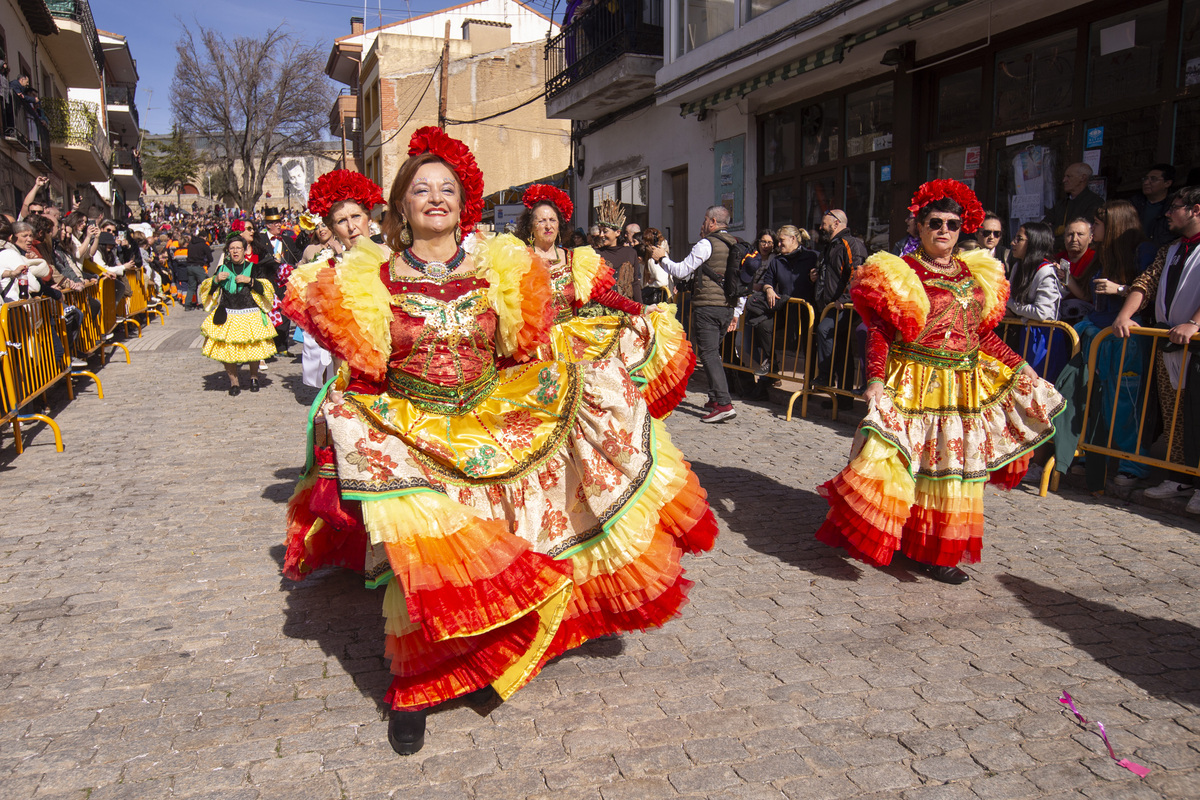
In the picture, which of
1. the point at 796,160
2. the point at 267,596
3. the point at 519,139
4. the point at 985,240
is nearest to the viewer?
the point at 267,596

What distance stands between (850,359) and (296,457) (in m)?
5.30

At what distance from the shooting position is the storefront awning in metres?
8.98

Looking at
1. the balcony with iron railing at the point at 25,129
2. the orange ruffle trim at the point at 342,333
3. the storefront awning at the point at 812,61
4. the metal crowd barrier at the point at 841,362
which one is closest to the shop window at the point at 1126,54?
the storefront awning at the point at 812,61

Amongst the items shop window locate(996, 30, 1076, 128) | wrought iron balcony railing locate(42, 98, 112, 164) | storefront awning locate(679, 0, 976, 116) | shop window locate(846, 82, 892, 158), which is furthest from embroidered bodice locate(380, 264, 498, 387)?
wrought iron balcony railing locate(42, 98, 112, 164)

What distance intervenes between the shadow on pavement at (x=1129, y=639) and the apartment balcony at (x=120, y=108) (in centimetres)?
4347

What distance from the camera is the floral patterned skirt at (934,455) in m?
4.18

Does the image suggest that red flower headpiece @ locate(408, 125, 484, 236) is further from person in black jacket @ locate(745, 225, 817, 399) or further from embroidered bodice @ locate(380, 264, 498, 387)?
person in black jacket @ locate(745, 225, 817, 399)

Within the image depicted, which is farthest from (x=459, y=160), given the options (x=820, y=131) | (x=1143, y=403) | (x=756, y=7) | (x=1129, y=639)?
(x=756, y=7)

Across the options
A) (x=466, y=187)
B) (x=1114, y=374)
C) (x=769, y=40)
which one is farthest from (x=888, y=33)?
(x=466, y=187)

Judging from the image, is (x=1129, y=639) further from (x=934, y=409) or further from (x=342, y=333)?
(x=342, y=333)

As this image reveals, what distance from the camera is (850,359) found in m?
8.45

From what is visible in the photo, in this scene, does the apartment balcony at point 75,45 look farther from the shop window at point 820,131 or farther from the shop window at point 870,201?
the shop window at point 870,201

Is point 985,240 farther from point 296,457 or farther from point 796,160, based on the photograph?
point 796,160

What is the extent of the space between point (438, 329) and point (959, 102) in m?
9.25
